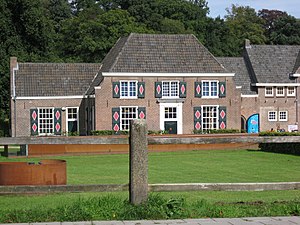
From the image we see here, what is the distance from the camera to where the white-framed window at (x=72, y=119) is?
143ft

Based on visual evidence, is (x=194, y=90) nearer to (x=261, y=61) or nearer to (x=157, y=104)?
(x=157, y=104)

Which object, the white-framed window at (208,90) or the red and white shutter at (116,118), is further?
the white-framed window at (208,90)

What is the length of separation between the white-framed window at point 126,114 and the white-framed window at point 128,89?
84 cm

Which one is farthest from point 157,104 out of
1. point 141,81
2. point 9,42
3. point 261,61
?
point 9,42

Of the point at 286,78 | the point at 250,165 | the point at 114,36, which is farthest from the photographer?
the point at 114,36

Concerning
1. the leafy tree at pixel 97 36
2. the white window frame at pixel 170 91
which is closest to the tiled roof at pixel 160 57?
the white window frame at pixel 170 91

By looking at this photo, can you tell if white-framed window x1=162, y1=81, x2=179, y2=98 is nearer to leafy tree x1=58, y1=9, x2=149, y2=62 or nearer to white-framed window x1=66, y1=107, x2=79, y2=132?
white-framed window x1=66, y1=107, x2=79, y2=132

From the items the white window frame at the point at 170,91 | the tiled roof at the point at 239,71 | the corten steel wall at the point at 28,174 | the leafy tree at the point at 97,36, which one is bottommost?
the corten steel wall at the point at 28,174

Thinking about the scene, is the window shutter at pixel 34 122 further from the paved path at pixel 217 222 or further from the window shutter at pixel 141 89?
the paved path at pixel 217 222

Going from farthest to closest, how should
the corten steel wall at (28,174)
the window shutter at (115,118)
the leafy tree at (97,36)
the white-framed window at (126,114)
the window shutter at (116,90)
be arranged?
1. the leafy tree at (97,36)
2. the white-framed window at (126,114)
3. the window shutter at (116,90)
4. the window shutter at (115,118)
5. the corten steel wall at (28,174)

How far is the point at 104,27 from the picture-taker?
202 ft

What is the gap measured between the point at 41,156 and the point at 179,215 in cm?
2131

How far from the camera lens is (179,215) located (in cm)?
777

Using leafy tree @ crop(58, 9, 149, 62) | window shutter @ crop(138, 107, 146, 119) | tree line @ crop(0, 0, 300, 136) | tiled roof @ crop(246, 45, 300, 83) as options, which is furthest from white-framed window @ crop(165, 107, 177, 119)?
leafy tree @ crop(58, 9, 149, 62)
